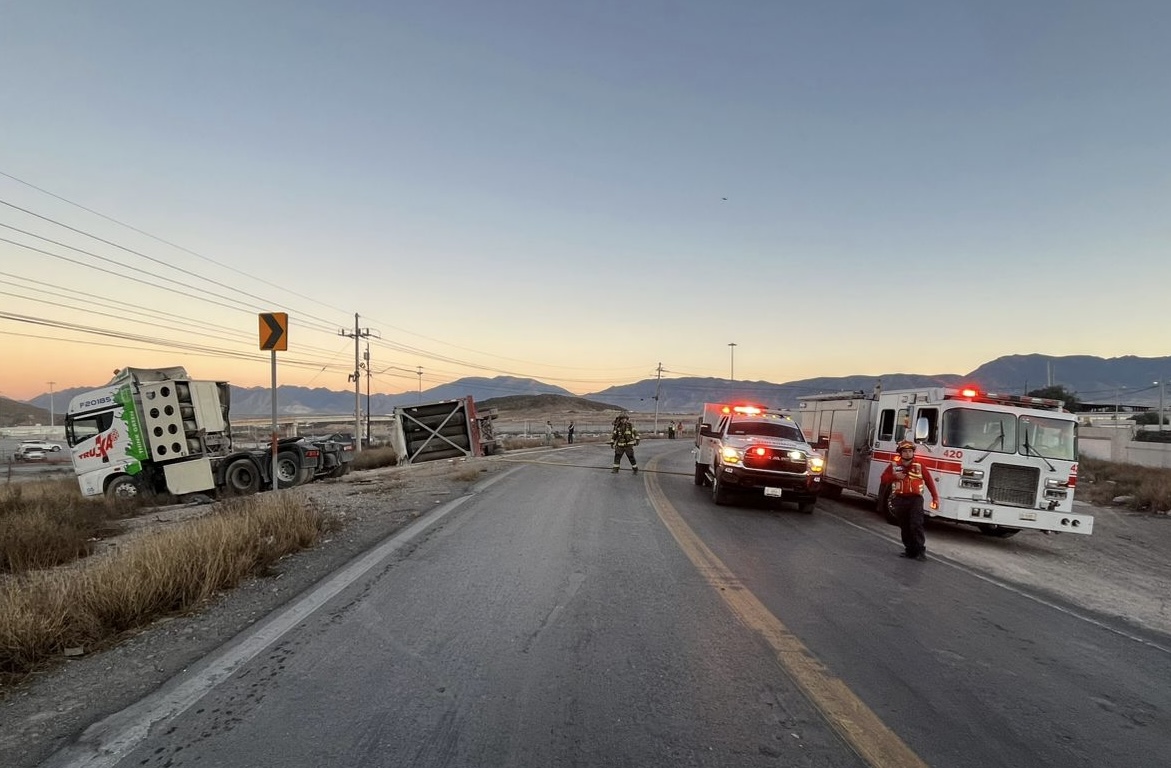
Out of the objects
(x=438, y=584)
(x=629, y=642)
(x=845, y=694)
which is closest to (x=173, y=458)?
(x=438, y=584)

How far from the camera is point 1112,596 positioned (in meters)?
8.29

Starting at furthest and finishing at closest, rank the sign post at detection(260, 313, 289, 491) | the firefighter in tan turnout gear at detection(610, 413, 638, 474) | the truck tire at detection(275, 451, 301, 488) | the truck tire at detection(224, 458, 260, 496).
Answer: the truck tire at detection(275, 451, 301, 488), the truck tire at detection(224, 458, 260, 496), the firefighter in tan turnout gear at detection(610, 413, 638, 474), the sign post at detection(260, 313, 289, 491)

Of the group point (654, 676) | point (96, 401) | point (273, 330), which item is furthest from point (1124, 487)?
point (96, 401)

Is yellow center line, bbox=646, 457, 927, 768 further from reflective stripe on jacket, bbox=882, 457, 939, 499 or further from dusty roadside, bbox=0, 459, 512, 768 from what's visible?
dusty roadside, bbox=0, 459, 512, 768

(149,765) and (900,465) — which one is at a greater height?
(900,465)

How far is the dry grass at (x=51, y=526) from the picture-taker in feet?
31.3

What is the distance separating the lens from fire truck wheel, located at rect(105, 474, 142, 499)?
65.3ft

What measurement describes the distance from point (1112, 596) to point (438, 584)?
317 inches

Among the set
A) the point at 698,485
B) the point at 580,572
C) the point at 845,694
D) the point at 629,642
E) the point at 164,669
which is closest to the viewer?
the point at 845,694

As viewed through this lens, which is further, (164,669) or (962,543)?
(962,543)

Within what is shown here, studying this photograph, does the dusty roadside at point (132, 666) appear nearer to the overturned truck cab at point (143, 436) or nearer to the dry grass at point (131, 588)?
the dry grass at point (131, 588)

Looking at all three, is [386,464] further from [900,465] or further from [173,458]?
[900,465]

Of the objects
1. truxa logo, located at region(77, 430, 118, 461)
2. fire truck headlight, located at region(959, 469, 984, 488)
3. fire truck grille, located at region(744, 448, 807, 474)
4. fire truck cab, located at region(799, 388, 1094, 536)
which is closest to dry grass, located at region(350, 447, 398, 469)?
truxa logo, located at region(77, 430, 118, 461)

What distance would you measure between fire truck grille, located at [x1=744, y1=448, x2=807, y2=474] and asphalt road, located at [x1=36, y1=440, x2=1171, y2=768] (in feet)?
17.0
